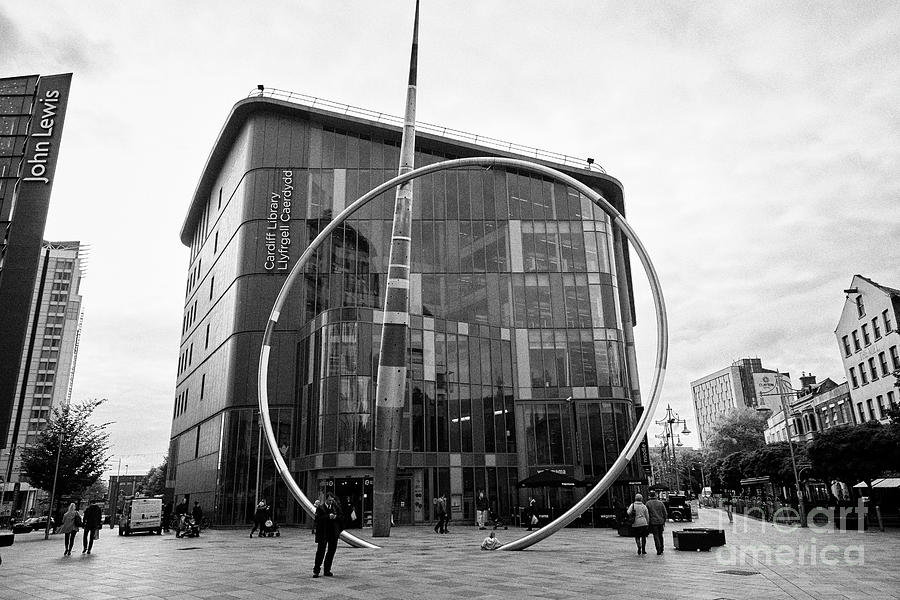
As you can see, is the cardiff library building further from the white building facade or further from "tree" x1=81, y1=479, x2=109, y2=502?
"tree" x1=81, y1=479, x2=109, y2=502

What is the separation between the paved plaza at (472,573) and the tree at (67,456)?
27061mm

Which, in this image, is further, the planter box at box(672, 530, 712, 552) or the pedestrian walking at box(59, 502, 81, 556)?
the pedestrian walking at box(59, 502, 81, 556)

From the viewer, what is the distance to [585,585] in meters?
12.1

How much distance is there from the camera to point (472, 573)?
14.1m

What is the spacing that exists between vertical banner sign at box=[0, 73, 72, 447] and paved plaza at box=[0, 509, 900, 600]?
70.7 ft

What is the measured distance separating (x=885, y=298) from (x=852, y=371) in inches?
391

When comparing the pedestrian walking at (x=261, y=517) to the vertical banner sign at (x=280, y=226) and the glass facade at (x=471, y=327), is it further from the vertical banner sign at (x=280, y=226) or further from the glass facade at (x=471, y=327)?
the vertical banner sign at (x=280, y=226)

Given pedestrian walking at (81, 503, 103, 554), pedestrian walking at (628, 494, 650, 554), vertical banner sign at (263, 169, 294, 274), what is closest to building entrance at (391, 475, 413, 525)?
vertical banner sign at (263, 169, 294, 274)

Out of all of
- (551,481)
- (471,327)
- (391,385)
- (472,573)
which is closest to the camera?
(472,573)

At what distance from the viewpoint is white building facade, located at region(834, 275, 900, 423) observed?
166 feet

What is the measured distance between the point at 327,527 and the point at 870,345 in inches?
2257

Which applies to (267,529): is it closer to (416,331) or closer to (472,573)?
(416,331)

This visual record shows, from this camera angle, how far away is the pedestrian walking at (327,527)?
1341cm

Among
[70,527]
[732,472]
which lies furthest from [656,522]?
[732,472]
